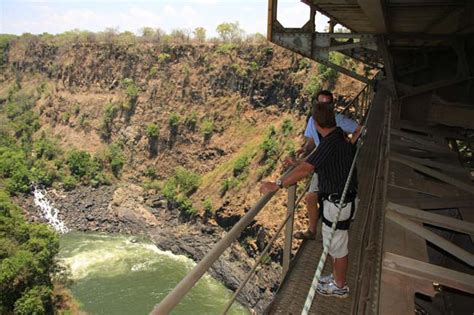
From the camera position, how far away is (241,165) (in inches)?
1324

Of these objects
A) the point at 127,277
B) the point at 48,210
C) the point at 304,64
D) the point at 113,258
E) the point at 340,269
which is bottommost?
the point at 127,277

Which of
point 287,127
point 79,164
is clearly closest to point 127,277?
point 287,127

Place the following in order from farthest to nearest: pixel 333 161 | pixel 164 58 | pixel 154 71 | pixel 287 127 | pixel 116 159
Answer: pixel 154 71
pixel 164 58
pixel 116 159
pixel 287 127
pixel 333 161

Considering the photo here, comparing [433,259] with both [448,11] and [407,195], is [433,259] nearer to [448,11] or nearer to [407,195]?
[407,195]

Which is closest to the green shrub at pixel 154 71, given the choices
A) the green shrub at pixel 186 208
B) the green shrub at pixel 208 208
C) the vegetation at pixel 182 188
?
the vegetation at pixel 182 188

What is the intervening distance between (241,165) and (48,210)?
18722 mm

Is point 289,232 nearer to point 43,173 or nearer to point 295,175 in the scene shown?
point 295,175

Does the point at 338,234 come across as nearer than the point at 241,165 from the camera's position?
Yes

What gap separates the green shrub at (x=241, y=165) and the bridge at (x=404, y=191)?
22.8 m

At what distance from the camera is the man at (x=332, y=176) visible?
3062 millimetres

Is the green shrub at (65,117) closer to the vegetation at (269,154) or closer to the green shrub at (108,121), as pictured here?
the green shrub at (108,121)

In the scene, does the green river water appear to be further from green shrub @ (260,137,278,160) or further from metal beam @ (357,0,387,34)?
metal beam @ (357,0,387,34)

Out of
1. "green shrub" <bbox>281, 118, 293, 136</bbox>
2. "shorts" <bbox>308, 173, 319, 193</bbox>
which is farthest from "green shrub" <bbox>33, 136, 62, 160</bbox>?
"shorts" <bbox>308, 173, 319, 193</bbox>

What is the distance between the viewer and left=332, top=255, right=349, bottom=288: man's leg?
10.7 ft
